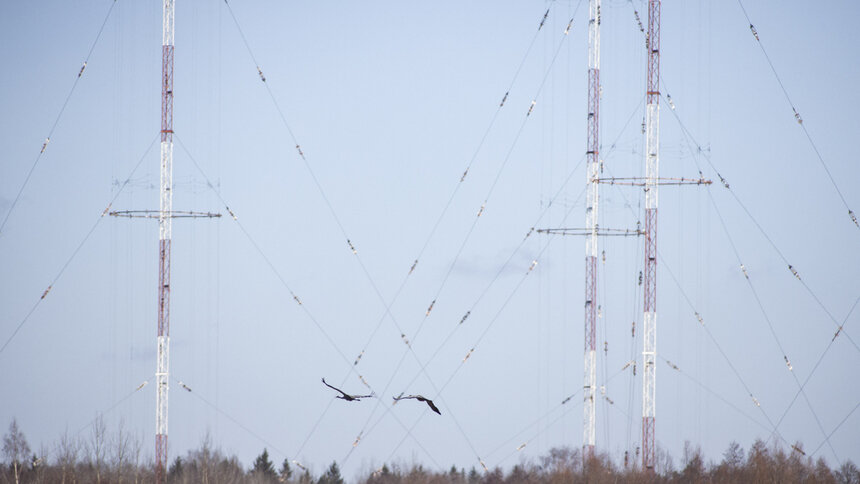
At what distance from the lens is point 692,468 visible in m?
128

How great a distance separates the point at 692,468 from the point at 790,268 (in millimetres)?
44101

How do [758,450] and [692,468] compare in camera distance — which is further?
[692,468]

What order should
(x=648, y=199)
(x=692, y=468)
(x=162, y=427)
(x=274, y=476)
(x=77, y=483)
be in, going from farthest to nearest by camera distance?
(x=274, y=476)
(x=692, y=468)
(x=77, y=483)
(x=648, y=199)
(x=162, y=427)

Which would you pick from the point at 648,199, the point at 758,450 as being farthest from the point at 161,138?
the point at 758,450

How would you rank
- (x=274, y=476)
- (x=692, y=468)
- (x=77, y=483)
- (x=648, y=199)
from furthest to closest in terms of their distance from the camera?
(x=274, y=476)
(x=692, y=468)
(x=77, y=483)
(x=648, y=199)

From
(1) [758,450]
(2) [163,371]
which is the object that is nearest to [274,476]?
(1) [758,450]

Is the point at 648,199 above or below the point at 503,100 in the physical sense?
below

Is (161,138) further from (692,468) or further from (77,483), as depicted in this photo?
(692,468)

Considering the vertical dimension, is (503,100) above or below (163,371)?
above

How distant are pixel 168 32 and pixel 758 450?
59587 mm

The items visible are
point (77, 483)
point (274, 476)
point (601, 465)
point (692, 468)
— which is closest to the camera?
point (77, 483)

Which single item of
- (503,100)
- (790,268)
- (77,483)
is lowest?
(77,483)

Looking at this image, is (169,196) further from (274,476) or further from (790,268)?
(274,476)

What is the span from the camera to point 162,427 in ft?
252
